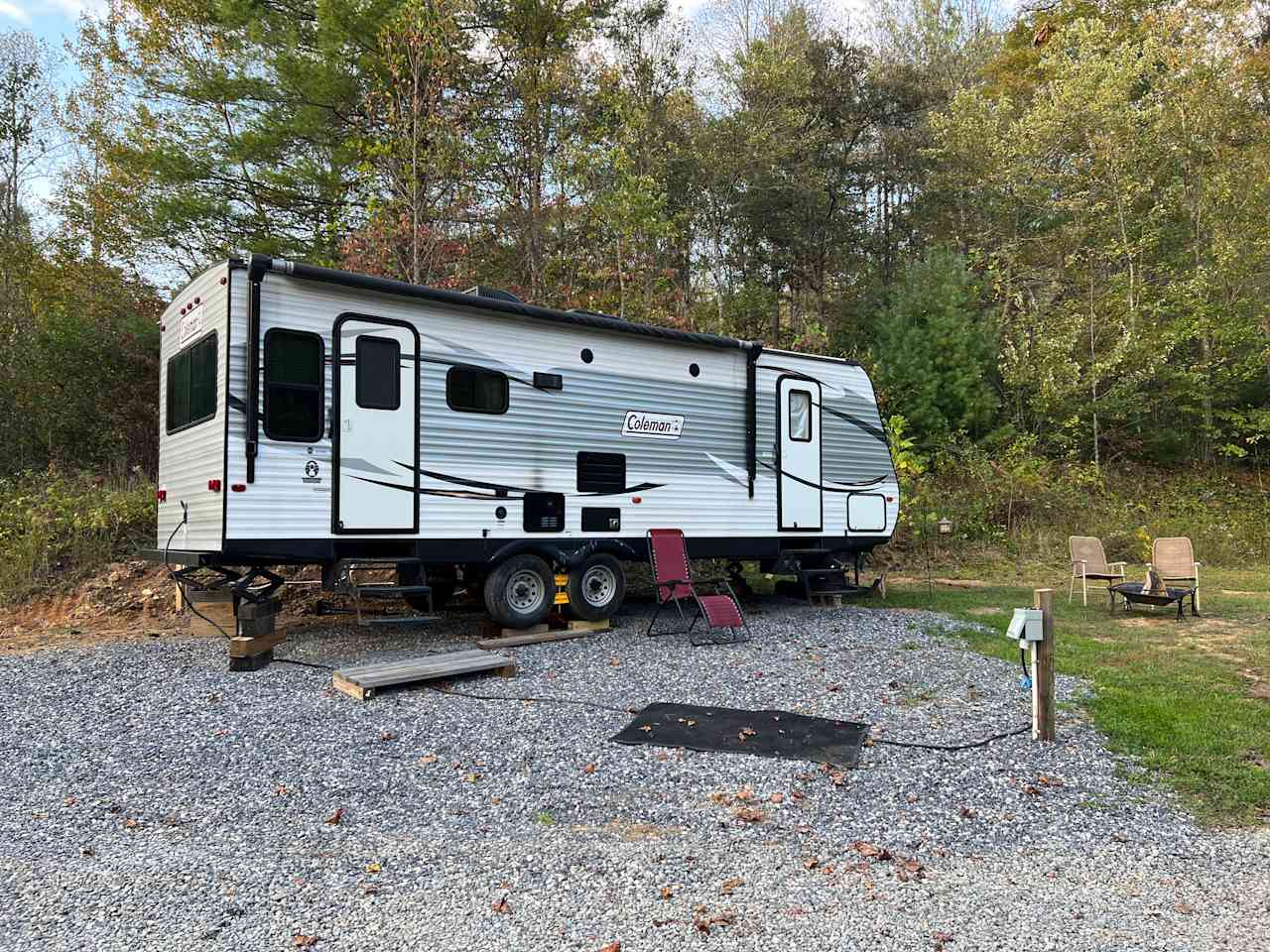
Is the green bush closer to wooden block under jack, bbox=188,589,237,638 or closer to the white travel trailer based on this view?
wooden block under jack, bbox=188,589,237,638

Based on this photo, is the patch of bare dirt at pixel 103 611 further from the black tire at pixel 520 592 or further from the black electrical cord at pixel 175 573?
the black tire at pixel 520 592

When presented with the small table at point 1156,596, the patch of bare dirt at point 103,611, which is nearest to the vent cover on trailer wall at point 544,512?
the patch of bare dirt at point 103,611

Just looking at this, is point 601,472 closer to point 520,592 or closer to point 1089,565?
point 520,592

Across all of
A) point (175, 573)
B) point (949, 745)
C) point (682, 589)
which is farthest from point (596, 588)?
point (949, 745)

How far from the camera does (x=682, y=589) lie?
819 centimetres

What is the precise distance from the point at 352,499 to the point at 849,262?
1895cm

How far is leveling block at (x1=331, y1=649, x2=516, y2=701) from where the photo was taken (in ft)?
18.7

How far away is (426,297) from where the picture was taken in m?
7.16

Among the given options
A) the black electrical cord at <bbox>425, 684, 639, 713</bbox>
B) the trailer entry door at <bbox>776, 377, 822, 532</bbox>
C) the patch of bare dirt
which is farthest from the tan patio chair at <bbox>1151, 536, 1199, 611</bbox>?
the patch of bare dirt

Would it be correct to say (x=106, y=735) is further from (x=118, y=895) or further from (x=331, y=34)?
(x=331, y=34)

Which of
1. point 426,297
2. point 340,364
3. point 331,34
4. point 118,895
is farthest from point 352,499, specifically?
point 331,34

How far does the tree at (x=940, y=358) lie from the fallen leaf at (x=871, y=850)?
50.6 ft

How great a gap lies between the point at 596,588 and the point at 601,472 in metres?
1.16

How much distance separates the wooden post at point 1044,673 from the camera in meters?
4.63
